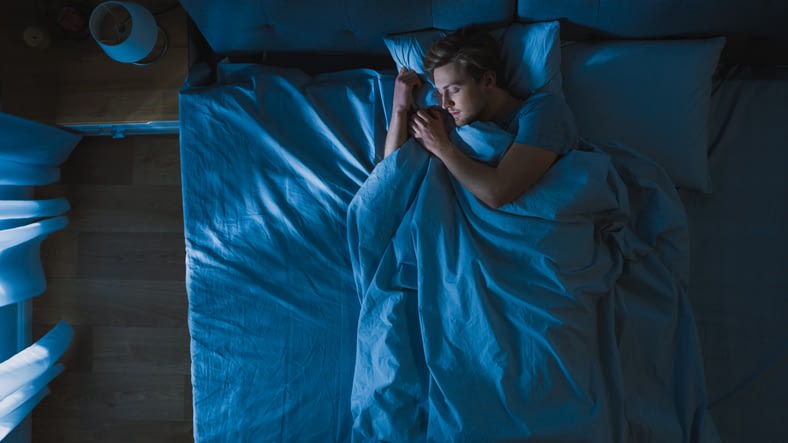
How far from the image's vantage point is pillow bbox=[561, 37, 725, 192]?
1.16m

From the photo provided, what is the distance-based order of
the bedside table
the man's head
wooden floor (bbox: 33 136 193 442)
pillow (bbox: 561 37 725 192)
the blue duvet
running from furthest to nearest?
wooden floor (bbox: 33 136 193 442) → the bedside table → pillow (bbox: 561 37 725 192) → the man's head → the blue duvet

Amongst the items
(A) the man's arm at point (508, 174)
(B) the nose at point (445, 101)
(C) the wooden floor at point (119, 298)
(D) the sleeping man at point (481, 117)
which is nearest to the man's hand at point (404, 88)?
(D) the sleeping man at point (481, 117)

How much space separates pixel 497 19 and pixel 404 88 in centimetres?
31

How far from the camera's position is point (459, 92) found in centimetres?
107

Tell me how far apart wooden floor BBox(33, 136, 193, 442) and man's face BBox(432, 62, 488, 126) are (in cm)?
103

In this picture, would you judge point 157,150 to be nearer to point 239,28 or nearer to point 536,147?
point 239,28

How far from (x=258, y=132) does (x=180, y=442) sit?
1.09 metres

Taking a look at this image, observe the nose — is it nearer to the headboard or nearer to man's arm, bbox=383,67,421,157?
man's arm, bbox=383,67,421,157

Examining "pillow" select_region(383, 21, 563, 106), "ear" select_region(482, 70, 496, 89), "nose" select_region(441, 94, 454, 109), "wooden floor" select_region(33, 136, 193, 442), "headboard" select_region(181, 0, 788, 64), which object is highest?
"headboard" select_region(181, 0, 788, 64)

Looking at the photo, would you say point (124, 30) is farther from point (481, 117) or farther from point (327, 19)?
point (481, 117)

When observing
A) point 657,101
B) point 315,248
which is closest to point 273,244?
point 315,248

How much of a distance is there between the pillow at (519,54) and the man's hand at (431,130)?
0.20ft

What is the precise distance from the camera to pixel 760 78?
127 centimetres

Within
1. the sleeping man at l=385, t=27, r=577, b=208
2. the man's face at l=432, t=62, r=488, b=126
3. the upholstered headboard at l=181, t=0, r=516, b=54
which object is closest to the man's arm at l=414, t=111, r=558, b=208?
the sleeping man at l=385, t=27, r=577, b=208
